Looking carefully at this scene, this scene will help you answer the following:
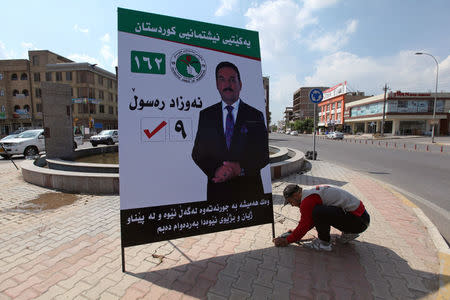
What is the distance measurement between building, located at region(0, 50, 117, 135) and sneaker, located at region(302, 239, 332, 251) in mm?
47522

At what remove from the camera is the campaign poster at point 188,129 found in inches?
94.9

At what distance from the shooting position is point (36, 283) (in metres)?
2.33

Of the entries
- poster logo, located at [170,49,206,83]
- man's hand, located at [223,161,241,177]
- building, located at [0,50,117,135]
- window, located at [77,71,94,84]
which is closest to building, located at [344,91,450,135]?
man's hand, located at [223,161,241,177]

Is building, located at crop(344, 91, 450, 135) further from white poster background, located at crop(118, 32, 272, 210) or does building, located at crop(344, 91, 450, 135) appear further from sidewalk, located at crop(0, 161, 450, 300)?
white poster background, located at crop(118, 32, 272, 210)

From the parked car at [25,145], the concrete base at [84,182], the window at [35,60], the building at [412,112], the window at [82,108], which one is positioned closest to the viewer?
the concrete base at [84,182]

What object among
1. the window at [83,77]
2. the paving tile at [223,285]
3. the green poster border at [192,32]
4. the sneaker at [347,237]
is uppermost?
the window at [83,77]

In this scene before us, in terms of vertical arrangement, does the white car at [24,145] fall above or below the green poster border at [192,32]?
below

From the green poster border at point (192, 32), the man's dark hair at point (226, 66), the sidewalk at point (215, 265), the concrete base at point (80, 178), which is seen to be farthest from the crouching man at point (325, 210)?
the concrete base at point (80, 178)

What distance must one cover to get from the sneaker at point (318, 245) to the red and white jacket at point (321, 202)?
31 centimetres

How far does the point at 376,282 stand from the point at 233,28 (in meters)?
3.24

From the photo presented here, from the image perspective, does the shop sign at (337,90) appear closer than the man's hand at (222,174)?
No

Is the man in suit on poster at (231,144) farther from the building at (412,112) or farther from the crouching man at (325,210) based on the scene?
the building at (412,112)

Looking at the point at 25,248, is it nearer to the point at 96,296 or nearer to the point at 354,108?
the point at 96,296

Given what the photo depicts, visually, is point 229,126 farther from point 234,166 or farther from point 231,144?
point 234,166
